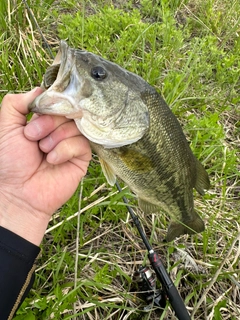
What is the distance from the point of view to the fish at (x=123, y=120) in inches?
59.0

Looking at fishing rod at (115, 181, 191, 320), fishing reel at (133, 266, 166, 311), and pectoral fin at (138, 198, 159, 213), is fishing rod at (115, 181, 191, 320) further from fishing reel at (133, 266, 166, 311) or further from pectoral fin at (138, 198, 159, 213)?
pectoral fin at (138, 198, 159, 213)

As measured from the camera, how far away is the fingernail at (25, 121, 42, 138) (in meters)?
1.57

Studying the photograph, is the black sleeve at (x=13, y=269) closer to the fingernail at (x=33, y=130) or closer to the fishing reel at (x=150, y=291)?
the fingernail at (x=33, y=130)

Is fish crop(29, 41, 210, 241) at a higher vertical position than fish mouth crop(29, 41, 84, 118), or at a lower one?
lower

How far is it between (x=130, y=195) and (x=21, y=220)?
907 mm

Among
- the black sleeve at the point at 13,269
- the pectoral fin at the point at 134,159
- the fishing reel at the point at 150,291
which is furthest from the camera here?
the fishing reel at the point at 150,291

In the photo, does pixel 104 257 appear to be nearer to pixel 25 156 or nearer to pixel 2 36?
pixel 25 156

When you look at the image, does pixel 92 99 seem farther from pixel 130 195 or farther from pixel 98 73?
pixel 130 195

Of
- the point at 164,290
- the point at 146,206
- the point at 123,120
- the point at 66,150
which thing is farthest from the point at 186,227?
the point at 66,150

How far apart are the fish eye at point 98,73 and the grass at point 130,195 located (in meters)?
0.85

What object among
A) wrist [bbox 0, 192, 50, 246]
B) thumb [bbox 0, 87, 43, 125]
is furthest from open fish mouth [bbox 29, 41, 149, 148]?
wrist [bbox 0, 192, 50, 246]

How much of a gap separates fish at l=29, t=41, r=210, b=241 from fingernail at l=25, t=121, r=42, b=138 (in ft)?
0.26

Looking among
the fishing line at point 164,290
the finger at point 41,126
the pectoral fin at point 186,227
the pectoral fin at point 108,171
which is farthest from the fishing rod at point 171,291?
the finger at point 41,126

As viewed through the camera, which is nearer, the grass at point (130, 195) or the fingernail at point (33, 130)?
the fingernail at point (33, 130)
